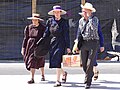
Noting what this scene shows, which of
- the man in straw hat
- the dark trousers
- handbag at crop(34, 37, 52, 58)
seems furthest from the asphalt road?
the man in straw hat

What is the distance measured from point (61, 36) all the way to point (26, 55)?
116 cm

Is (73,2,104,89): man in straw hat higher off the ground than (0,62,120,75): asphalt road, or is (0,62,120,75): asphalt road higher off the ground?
(73,2,104,89): man in straw hat

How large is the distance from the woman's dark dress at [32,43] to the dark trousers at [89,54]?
1.26m

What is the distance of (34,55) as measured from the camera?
908 cm

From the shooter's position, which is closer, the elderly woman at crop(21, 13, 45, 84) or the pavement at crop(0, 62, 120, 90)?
the pavement at crop(0, 62, 120, 90)

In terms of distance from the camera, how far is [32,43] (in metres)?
9.12

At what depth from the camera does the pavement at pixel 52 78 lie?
879cm

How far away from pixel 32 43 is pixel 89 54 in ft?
5.08

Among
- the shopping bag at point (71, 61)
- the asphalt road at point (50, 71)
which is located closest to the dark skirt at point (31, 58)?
the shopping bag at point (71, 61)

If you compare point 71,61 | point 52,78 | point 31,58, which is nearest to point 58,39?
point 71,61

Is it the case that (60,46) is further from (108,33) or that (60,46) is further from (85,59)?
(108,33)

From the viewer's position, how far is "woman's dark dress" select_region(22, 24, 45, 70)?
907cm

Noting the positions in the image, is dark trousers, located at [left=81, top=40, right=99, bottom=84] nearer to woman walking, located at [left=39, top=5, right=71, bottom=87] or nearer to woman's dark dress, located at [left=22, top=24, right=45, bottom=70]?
woman walking, located at [left=39, top=5, right=71, bottom=87]

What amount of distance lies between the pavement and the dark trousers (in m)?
0.47
